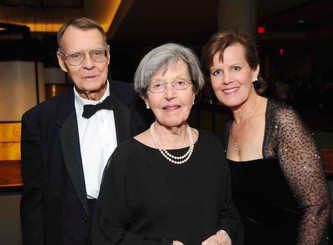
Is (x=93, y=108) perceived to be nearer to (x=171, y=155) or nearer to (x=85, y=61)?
(x=85, y=61)

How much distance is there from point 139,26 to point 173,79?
35.5 feet

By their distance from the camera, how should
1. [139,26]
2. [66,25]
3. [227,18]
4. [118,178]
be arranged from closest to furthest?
[118,178], [66,25], [227,18], [139,26]

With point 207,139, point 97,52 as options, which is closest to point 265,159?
point 207,139

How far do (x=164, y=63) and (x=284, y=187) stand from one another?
846 millimetres

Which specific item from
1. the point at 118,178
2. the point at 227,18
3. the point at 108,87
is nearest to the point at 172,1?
the point at 227,18

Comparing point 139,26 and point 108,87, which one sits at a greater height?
point 139,26

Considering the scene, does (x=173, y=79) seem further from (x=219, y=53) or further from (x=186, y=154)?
(x=219, y=53)

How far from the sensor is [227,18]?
23.6 ft

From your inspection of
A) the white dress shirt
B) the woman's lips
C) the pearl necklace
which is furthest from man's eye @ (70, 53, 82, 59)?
the woman's lips

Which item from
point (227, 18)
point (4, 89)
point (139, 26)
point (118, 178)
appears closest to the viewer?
point (118, 178)

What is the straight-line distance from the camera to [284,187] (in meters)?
1.91

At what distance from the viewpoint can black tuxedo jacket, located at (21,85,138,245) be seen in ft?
6.14

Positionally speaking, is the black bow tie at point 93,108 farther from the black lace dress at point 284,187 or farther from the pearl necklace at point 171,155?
the black lace dress at point 284,187

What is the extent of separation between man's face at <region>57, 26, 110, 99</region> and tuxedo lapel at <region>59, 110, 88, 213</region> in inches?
8.0
